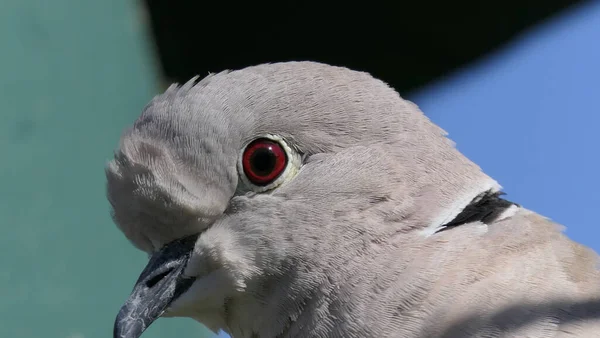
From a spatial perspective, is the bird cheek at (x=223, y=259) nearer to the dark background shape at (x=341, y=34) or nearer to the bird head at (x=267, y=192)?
the bird head at (x=267, y=192)

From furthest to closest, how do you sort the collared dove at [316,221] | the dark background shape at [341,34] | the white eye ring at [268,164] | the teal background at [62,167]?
the dark background shape at [341,34], the teal background at [62,167], the white eye ring at [268,164], the collared dove at [316,221]

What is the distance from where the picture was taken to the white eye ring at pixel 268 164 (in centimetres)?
132

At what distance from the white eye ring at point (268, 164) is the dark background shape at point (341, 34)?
2.31 metres

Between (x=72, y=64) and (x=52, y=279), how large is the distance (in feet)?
3.09

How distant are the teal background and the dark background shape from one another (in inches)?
14.2

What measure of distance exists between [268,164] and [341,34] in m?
2.49

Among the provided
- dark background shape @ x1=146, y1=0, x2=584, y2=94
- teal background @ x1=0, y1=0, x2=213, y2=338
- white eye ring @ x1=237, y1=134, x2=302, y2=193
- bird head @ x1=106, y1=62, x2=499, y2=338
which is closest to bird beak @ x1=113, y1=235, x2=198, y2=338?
bird head @ x1=106, y1=62, x2=499, y2=338

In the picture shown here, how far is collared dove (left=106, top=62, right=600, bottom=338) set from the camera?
3.99 feet

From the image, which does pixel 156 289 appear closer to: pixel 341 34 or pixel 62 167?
pixel 62 167

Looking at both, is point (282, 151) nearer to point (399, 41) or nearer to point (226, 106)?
point (226, 106)

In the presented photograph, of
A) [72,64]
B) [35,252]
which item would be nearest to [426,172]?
[35,252]

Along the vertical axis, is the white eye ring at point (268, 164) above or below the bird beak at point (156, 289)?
above

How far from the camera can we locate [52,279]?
2.80 m

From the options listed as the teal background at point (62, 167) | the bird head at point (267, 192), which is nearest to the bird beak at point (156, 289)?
the bird head at point (267, 192)
